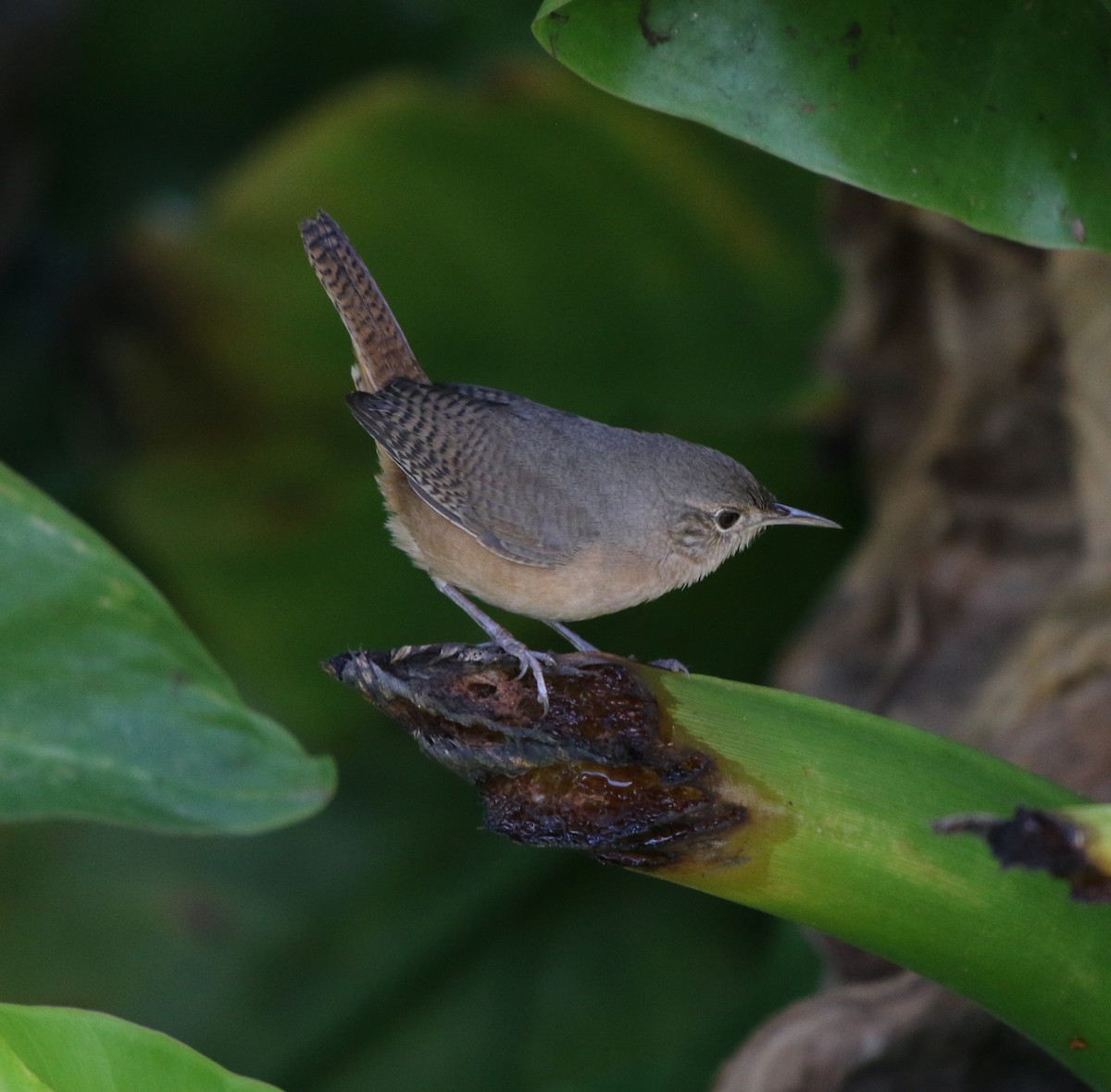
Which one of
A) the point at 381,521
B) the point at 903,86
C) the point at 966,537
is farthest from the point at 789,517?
the point at 381,521

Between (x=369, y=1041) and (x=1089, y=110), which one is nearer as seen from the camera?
(x=1089, y=110)

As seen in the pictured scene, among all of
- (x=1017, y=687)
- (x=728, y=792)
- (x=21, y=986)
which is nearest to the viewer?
(x=728, y=792)

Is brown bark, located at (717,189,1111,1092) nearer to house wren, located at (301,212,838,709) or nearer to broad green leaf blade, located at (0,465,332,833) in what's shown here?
house wren, located at (301,212,838,709)

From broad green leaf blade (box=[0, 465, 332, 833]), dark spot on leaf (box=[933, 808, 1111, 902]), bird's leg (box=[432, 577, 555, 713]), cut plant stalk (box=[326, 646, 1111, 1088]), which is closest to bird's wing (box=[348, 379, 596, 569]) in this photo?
bird's leg (box=[432, 577, 555, 713])

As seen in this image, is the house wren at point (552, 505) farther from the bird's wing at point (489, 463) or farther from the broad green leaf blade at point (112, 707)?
the broad green leaf blade at point (112, 707)

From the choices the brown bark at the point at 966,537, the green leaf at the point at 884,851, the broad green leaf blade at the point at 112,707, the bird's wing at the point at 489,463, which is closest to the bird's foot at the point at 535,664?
the green leaf at the point at 884,851

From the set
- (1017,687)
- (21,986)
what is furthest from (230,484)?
(1017,687)

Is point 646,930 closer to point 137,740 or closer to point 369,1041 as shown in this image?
point 369,1041

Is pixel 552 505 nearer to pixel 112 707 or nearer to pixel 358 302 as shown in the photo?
pixel 358 302
